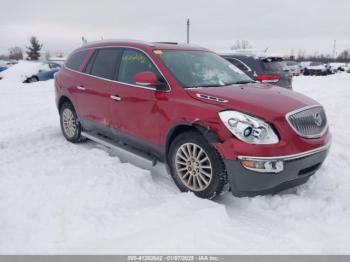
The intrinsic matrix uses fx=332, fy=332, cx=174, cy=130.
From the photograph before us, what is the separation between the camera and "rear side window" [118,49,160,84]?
443 centimetres

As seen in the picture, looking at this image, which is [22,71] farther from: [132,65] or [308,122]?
[308,122]

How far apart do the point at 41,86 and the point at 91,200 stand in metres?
12.3

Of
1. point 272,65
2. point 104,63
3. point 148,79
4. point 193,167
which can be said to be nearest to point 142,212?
point 193,167

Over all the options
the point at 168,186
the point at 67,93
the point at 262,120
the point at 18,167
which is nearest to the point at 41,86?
the point at 67,93

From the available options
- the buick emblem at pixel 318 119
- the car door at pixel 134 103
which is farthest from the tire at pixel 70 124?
the buick emblem at pixel 318 119

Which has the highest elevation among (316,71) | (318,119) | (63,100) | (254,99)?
(254,99)

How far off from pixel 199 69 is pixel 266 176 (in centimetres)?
180

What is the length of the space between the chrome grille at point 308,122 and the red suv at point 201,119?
0.01m

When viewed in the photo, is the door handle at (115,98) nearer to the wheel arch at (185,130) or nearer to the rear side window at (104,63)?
the rear side window at (104,63)

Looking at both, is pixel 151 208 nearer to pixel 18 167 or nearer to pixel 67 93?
pixel 18 167

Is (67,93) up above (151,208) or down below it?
above

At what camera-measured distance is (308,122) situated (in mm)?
3598

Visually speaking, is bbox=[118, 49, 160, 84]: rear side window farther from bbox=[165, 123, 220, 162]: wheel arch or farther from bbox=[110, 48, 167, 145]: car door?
bbox=[165, 123, 220, 162]: wheel arch

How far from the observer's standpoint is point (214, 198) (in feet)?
12.5
